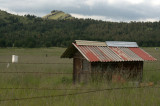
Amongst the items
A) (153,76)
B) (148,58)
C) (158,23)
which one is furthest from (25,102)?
(158,23)

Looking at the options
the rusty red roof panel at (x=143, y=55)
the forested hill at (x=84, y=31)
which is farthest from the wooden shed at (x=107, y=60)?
the forested hill at (x=84, y=31)

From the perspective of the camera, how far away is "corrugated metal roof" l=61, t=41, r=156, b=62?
9.78m

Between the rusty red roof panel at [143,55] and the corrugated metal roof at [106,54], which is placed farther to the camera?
the rusty red roof panel at [143,55]

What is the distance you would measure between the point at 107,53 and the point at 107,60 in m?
0.87

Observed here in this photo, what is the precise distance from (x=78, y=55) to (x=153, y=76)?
5187 millimetres

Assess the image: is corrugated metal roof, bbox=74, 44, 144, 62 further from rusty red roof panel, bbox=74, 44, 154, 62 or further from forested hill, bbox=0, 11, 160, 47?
forested hill, bbox=0, 11, 160, 47

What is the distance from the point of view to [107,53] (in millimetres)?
10500

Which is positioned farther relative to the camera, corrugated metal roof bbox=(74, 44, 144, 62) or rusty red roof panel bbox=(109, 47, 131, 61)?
rusty red roof panel bbox=(109, 47, 131, 61)

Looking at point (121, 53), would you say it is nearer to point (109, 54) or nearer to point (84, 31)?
point (109, 54)

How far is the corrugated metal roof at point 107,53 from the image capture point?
978cm

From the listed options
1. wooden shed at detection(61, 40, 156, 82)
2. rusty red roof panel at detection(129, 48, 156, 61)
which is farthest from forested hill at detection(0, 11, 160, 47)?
wooden shed at detection(61, 40, 156, 82)

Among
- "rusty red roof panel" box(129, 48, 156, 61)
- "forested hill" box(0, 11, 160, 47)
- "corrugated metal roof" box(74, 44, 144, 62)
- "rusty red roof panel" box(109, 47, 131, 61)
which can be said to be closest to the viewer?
"corrugated metal roof" box(74, 44, 144, 62)

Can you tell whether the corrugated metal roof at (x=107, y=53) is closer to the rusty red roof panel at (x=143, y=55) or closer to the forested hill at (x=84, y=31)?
the rusty red roof panel at (x=143, y=55)

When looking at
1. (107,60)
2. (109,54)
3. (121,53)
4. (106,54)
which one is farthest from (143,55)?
(107,60)
